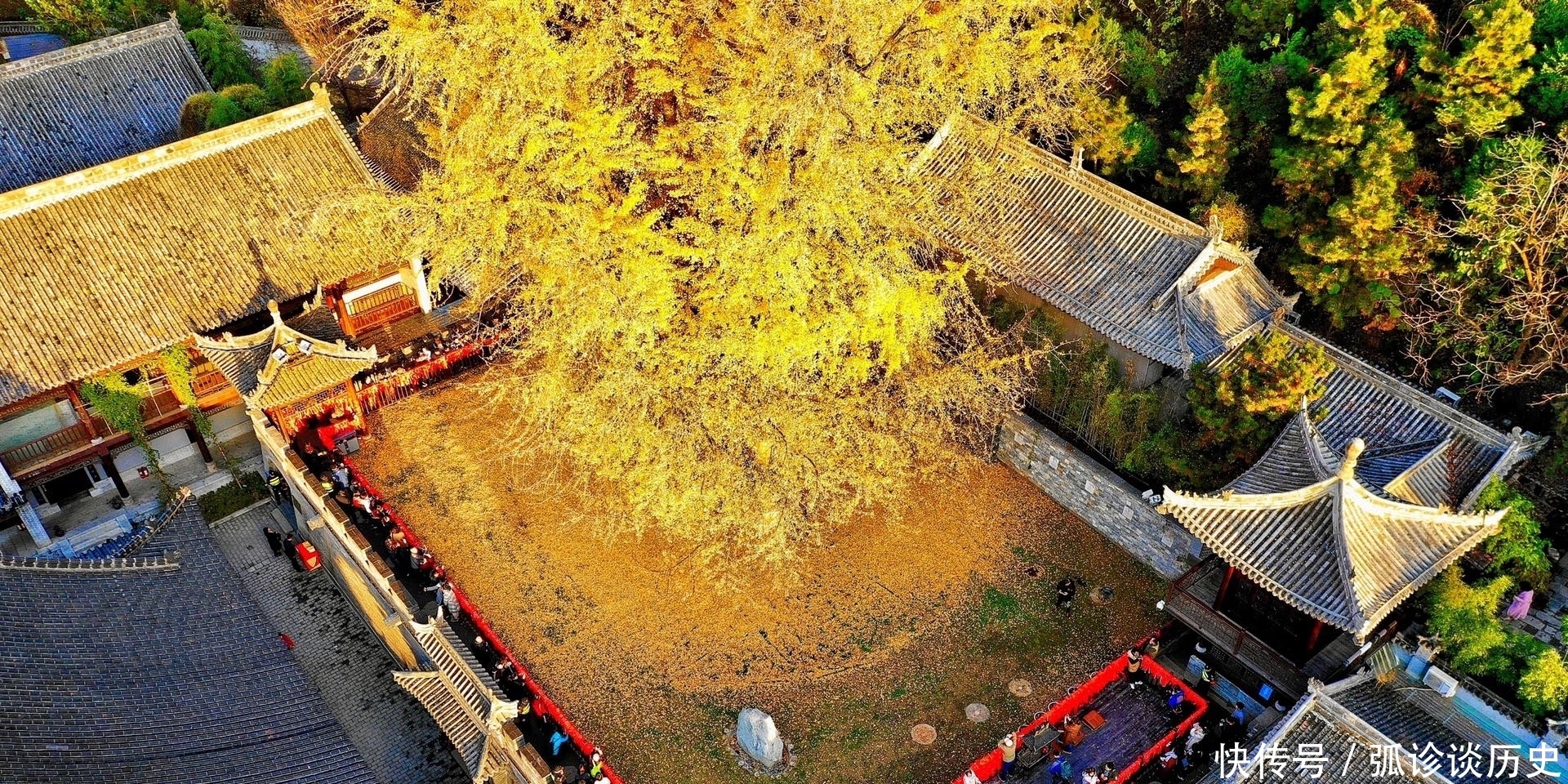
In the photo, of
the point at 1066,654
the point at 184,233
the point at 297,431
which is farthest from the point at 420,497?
the point at 1066,654

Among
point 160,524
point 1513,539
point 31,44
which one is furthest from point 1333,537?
point 31,44

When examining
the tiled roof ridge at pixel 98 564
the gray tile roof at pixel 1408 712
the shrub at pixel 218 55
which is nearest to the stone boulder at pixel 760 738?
the gray tile roof at pixel 1408 712

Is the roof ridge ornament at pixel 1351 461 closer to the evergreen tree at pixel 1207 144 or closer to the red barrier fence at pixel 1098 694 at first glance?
the red barrier fence at pixel 1098 694

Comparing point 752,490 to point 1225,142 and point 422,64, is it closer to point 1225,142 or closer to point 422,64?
point 422,64

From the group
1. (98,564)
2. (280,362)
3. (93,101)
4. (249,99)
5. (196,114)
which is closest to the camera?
(98,564)

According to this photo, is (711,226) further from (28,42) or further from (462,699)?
(28,42)

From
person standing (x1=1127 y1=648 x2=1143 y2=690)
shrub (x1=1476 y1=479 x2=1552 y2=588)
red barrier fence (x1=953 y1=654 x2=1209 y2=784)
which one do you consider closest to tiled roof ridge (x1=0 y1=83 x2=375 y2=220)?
red barrier fence (x1=953 y1=654 x2=1209 y2=784)
